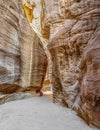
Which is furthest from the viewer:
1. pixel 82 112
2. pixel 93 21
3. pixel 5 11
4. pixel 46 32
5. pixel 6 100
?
pixel 46 32

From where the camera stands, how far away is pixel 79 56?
4961mm

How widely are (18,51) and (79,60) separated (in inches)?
110

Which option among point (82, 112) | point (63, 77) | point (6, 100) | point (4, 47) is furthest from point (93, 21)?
point (6, 100)

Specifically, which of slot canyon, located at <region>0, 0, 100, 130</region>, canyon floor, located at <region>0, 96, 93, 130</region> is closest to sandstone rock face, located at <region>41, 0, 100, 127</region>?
slot canyon, located at <region>0, 0, 100, 130</region>

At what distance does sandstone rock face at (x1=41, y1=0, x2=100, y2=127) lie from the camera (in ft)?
10.8

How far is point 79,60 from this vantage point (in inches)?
194

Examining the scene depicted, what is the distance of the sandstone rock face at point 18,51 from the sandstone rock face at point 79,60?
1.49m

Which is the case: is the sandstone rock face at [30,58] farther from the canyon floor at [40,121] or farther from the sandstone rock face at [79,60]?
the canyon floor at [40,121]

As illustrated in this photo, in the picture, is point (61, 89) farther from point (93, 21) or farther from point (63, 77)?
point (93, 21)

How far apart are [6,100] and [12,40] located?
2097mm

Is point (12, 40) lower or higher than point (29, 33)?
lower

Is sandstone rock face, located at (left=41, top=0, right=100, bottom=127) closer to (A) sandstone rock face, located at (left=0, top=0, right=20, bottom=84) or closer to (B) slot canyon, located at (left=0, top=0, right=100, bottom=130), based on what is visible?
(B) slot canyon, located at (left=0, top=0, right=100, bottom=130)

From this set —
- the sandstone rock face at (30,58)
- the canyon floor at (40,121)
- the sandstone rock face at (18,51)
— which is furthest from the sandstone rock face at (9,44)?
the canyon floor at (40,121)

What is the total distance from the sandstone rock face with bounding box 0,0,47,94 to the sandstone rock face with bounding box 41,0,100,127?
1.49 meters
